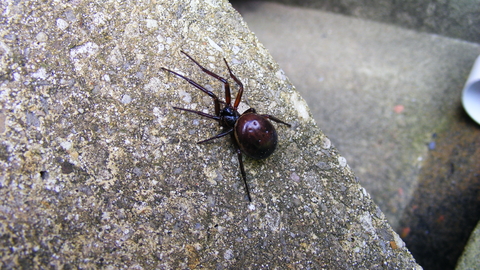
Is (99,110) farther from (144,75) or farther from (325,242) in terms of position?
(325,242)

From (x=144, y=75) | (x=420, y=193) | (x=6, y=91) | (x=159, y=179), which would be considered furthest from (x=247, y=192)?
(x=420, y=193)

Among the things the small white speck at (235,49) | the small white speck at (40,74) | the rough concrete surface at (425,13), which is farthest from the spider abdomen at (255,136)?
the rough concrete surface at (425,13)

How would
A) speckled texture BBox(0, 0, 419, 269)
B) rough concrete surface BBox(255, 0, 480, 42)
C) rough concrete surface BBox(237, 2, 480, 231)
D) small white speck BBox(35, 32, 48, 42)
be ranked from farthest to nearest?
rough concrete surface BBox(255, 0, 480, 42), rough concrete surface BBox(237, 2, 480, 231), small white speck BBox(35, 32, 48, 42), speckled texture BBox(0, 0, 419, 269)

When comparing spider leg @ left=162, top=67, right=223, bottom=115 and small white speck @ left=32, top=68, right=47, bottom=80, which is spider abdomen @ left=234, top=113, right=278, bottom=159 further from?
small white speck @ left=32, top=68, right=47, bottom=80

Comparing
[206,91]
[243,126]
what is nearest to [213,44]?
[206,91]

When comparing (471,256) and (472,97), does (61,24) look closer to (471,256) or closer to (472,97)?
(471,256)

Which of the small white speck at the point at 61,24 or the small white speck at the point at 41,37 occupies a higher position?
the small white speck at the point at 61,24

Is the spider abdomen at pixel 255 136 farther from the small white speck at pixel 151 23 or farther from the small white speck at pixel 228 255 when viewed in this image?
the small white speck at pixel 151 23

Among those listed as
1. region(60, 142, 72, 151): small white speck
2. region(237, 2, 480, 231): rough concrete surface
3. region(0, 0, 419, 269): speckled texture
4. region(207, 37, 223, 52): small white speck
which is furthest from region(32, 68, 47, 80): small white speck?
region(237, 2, 480, 231): rough concrete surface
